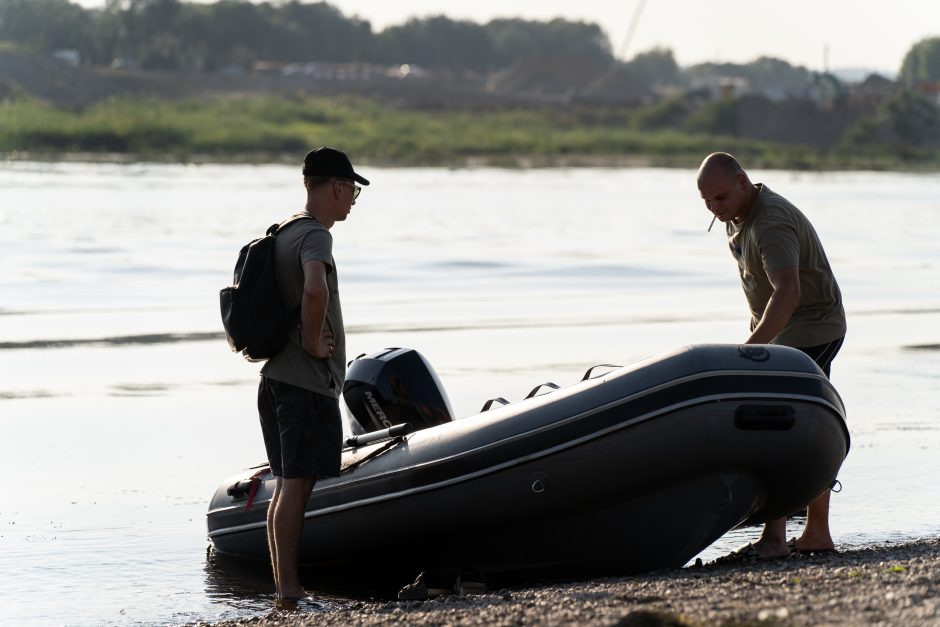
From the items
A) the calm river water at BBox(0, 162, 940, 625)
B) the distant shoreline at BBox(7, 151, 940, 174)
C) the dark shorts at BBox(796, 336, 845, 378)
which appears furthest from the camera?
the distant shoreline at BBox(7, 151, 940, 174)

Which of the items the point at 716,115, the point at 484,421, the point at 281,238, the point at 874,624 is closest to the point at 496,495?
the point at 484,421

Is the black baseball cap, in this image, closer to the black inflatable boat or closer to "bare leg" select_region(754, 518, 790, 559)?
the black inflatable boat

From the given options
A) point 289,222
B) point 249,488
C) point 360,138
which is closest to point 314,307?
point 289,222

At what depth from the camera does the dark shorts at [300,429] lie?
548 cm

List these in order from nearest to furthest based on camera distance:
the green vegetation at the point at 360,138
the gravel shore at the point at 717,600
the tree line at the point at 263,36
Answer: the gravel shore at the point at 717,600 < the green vegetation at the point at 360,138 < the tree line at the point at 263,36

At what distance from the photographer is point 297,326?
17.9 ft

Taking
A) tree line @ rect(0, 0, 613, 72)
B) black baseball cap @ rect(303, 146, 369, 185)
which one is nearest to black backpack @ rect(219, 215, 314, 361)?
black baseball cap @ rect(303, 146, 369, 185)

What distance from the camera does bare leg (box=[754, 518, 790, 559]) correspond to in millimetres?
6059

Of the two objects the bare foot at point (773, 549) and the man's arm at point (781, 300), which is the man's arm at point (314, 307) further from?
the bare foot at point (773, 549)

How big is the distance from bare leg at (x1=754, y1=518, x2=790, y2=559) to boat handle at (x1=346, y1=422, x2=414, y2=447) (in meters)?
1.53

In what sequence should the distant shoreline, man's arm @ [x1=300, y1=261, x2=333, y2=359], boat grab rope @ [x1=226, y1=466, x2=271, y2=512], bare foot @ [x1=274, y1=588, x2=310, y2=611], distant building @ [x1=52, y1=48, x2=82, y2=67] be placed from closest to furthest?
1. man's arm @ [x1=300, y1=261, x2=333, y2=359]
2. bare foot @ [x1=274, y1=588, x2=310, y2=611]
3. boat grab rope @ [x1=226, y1=466, x2=271, y2=512]
4. the distant shoreline
5. distant building @ [x1=52, y1=48, x2=82, y2=67]

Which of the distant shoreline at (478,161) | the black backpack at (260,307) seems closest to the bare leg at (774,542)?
the black backpack at (260,307)

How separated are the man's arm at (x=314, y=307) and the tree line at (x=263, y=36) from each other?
311 ft

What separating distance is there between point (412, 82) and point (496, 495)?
10164 centimetres
